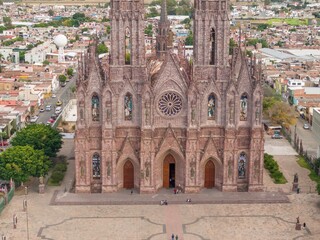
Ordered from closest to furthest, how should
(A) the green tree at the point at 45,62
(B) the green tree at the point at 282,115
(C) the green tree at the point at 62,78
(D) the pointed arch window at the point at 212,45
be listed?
(D) the pointed arch window at the point at 212,45
(B) the green tree at the point at 282,115
(C) the green tree at the point at 62,78
(A) the green tree at the point at 45,62

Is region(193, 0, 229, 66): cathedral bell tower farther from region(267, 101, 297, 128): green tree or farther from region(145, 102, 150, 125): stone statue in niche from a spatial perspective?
region(267, 101, 297, 128): green tree

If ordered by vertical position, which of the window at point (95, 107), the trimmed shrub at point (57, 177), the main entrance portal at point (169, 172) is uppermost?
the window at point (95, 107)

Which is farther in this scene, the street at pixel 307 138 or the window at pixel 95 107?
the street at pixel 307 138

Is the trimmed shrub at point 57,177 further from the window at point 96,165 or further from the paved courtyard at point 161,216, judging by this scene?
the window at point 96,165

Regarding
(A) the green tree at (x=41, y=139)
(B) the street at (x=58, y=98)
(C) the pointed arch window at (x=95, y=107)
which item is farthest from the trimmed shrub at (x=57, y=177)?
(B) the street at (x=58, y=98)

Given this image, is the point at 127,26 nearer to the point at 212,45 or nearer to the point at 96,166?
the point at 212,45

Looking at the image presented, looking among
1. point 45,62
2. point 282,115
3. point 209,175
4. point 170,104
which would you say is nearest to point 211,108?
point 170,104
